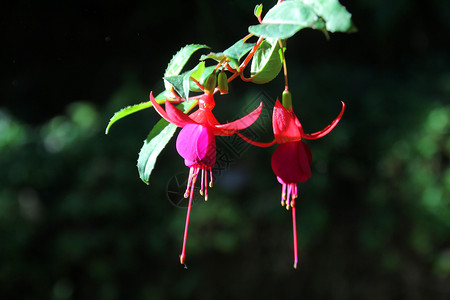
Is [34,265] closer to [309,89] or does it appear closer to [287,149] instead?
[309,89]

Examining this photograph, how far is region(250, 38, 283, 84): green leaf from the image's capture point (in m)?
0.35

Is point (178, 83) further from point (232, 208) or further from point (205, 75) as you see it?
point (232, 208)

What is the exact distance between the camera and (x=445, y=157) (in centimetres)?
152

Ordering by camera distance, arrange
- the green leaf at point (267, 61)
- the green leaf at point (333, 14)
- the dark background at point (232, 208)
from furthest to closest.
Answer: the dark background at point (232, 208) → the green leaf at point (267, 61) → the green leaf at point (333, 14)

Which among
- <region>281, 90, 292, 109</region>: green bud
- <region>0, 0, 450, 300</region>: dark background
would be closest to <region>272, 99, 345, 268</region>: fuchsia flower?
<region>281, 90, 292, 109</region>: green bud

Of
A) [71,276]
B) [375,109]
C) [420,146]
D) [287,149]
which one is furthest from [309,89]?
[287,149]

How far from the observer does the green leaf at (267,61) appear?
0.35 m

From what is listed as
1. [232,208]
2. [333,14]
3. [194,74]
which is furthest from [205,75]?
[232,208]

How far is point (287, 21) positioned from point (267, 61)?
0.23 ft

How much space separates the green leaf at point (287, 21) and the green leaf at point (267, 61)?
2.1 inches

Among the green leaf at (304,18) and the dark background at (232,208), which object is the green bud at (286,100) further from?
the dark background at (232,208)

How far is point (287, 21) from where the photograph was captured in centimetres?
28

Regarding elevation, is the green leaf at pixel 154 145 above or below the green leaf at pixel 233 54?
below

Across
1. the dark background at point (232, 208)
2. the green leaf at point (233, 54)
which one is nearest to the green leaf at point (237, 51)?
Answer: the green leaf at point (233, 54)
